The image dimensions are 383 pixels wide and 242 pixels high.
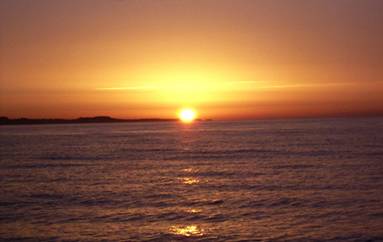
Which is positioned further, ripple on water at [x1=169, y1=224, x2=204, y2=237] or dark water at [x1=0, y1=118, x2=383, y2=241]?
dark water at [x1=0, y1=118, x2=383, y2=241]

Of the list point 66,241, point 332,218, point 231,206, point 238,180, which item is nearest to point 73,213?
point 66,241

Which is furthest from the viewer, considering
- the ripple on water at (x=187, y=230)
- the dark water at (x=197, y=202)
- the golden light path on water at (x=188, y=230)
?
the dark water at (x=197, y=202)

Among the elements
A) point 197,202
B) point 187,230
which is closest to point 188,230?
point 187,230

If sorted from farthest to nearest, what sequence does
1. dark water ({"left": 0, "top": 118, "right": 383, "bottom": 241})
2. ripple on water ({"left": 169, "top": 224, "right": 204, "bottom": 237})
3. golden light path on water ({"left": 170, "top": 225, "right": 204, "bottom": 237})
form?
dark water ({"left": 0, "top": 118, "right": 383, "bottom": 241}) → golden light path on water ({"left": 170, "top": 225, "right": 204, "bottom": 237}) → ripple on water ({"left": 169, "top": 224, "right": 204, "bottom": 237})

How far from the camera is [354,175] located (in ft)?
113

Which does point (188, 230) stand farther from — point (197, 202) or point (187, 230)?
point (197, 202)

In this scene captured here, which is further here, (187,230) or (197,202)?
(197,202)

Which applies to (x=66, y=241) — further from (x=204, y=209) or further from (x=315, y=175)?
(x=315, y=175)

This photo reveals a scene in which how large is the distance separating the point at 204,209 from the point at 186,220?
2.54 meters

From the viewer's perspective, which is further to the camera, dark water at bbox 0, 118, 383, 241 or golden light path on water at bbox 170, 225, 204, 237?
dark water at bbox 0, 118, 383, 241

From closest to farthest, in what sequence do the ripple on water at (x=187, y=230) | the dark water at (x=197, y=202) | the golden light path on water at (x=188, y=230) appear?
the ripple on water at (x=187, y=230)
the golden light path on water at (x=188, y=230)
the dark water at (x=197, y=202)

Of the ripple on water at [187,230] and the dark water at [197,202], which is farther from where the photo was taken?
the dark water at [197,202]

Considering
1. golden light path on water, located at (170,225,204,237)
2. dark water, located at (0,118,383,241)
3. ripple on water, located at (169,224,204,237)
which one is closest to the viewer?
ripple on water, located at (169,224,204,237)

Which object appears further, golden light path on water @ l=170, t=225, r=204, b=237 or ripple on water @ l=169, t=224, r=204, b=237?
golden light path on water @ l=170, t=225, r=204, b=237
